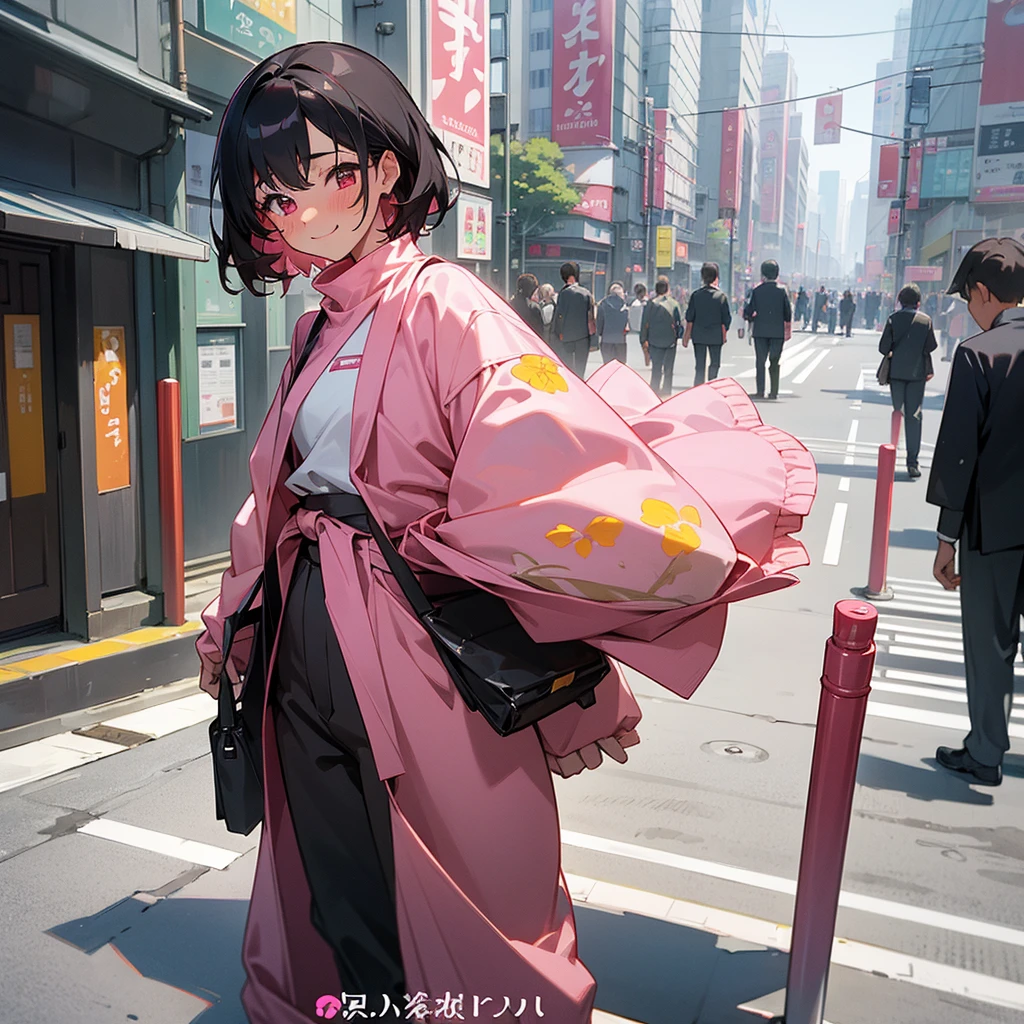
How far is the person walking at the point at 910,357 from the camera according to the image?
1036 cm

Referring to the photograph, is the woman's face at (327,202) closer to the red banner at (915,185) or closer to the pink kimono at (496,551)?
the pink kimono at (496,551)

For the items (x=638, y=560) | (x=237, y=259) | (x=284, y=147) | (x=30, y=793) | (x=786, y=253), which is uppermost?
(x=786, y=253)

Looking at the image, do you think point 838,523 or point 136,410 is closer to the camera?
point 136,410

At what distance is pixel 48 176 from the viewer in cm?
502

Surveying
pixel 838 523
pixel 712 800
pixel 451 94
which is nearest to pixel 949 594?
pixel 838 523

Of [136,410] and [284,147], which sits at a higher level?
[284,147]

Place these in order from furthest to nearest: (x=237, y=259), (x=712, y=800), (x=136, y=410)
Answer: (x=136, y=410) < (x=712, y=800) < (x=237, y=259)

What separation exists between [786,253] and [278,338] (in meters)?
194

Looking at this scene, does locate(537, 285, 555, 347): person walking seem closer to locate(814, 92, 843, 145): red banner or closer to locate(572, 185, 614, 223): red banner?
locate(572, 185, 614, 223): red banner

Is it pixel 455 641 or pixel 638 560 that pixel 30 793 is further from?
pixel 638 560

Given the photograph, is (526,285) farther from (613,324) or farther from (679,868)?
(679,868)

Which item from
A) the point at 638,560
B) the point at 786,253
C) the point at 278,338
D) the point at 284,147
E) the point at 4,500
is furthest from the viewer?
the point at 786,253

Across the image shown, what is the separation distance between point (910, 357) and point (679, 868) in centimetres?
855

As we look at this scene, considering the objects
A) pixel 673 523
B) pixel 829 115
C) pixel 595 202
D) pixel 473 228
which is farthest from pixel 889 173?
pixel 673 523
